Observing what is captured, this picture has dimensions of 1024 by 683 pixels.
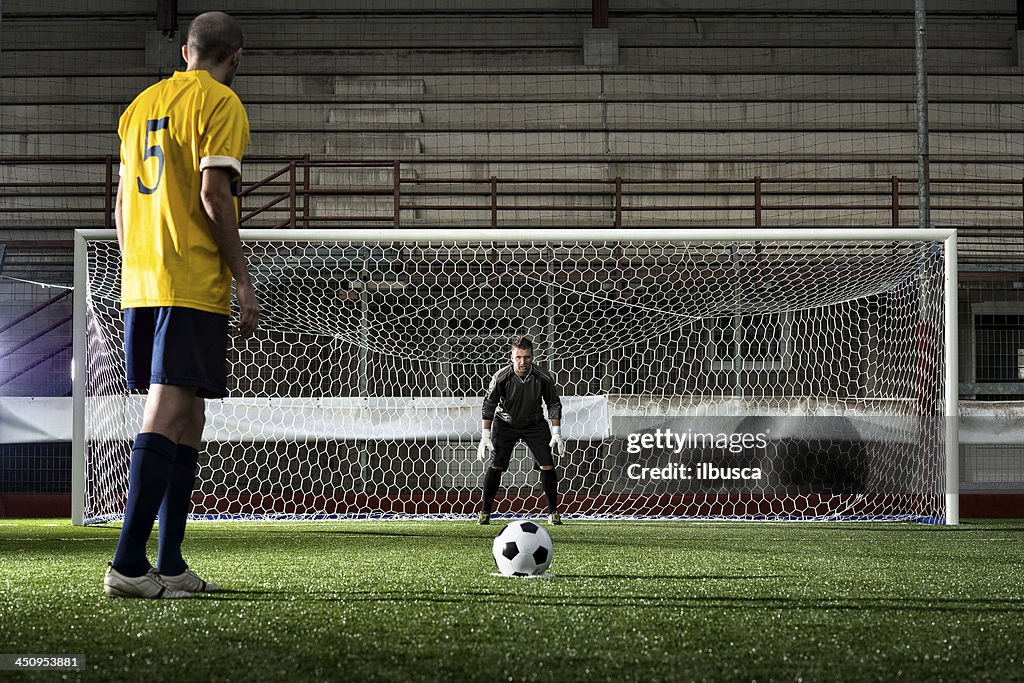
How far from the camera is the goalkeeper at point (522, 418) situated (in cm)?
721

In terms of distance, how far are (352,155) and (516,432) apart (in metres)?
8.22

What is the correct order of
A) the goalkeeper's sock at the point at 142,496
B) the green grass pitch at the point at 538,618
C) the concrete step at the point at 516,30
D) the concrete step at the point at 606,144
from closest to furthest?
the green grass pitch at the point at 538,618 → the goalkeeper's sock at the point at 142,496 → the concrete step at the point at 606,144 → the concrete step at the point at 516,30

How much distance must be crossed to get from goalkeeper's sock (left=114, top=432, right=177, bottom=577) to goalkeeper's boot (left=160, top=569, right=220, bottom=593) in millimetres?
112

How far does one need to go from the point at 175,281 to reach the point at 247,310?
201mm

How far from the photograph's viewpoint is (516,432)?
290 inches

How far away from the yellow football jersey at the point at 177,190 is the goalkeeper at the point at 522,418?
444 cm

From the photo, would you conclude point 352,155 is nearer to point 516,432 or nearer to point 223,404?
point 223,404

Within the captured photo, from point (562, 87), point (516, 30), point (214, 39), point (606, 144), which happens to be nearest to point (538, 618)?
point (214, 39)

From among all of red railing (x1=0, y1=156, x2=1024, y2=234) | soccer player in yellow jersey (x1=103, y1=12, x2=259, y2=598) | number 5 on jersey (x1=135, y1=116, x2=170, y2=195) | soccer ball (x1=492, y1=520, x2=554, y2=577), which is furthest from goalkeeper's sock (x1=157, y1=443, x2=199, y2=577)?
red railing (x1=0, y1=156, x2=1024, y2=234)

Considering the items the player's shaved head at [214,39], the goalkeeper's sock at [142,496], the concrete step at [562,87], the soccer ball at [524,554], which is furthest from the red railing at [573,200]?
the goalkeeper's sock at [142,496]

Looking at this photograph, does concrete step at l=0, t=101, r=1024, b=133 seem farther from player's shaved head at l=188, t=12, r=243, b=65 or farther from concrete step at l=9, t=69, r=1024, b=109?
player's shaved head at l=188, t=12, r=243, b=65

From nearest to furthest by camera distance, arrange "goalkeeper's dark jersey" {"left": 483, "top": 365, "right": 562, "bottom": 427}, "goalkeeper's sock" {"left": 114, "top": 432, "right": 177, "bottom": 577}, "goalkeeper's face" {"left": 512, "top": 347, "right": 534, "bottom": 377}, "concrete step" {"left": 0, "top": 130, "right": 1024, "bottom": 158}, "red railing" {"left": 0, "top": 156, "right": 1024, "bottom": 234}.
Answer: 1. "goalkeeper's sock" {"left": 114, "top": 432, "right": 177, "bottom": 577}
2. "goalkeeper's face" {"left": 512, "top": 347, "right": 534, "bottom": 377}
3. "goalkeeper's dark jersey" {"left": 483, "top": 365, "right": 562, "bottom": 427}
4. "red railing" {"left": 0, "top": 156, "right": 1024, "bottom": 234}
5. "concrete step" {"left": 0, "top": 130, "right": 1024, "bottom": 158}
